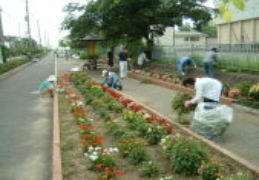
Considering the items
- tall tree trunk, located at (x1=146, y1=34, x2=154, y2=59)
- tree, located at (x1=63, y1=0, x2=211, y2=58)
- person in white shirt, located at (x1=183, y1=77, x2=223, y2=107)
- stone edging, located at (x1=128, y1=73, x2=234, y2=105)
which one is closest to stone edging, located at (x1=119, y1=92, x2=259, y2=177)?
person in white shirt, located at (x1=183, y1=77, x2=223, y2=107)

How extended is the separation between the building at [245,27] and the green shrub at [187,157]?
13.9 m

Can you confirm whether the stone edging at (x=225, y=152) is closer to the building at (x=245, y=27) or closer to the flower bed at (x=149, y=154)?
the flower bed at (x=149, y=154)

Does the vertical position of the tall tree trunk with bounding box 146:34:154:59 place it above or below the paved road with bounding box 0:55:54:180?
above

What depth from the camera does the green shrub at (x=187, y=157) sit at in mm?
4379

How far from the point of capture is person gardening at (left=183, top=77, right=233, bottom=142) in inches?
236

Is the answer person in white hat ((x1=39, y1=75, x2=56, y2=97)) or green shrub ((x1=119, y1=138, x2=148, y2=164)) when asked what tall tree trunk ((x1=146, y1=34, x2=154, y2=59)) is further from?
green shrub ((x1=119, y1=138, x2=148, y2=164))

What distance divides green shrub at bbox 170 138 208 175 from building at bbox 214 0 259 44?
13863 mm

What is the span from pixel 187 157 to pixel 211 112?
5.91 feet

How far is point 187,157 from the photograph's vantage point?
440 cm

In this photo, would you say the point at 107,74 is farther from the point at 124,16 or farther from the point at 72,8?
the point at 72,8

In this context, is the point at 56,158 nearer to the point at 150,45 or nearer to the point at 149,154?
the point at 149,154

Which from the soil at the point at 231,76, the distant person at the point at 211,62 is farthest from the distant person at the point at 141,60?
the distant person at the point at 211,62

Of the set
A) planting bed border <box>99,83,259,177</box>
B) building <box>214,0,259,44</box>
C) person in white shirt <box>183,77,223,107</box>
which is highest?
building <box>214,0,259,44</box>

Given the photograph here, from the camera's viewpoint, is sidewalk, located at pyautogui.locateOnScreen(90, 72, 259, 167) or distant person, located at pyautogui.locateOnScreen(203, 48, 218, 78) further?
distant person, located at pyautogui.locateOnScreen(203, 48, 218, 78)
